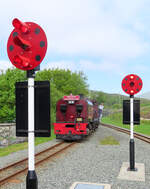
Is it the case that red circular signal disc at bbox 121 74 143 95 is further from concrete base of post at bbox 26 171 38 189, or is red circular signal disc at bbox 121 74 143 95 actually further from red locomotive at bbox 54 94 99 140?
red locomotive at bbox 54 94 99 140

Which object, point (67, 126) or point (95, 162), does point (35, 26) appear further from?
point (67, 126)

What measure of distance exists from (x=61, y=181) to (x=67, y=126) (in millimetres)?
9418

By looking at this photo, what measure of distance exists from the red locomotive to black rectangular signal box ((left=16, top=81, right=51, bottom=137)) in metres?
12.3

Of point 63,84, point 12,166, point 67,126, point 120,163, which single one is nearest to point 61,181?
point 12,166

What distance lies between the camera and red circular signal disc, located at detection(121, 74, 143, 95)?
8203mm

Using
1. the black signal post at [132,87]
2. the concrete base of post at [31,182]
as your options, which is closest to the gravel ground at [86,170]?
the black signal post at [132,87]

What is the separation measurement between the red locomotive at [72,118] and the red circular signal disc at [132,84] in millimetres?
7943

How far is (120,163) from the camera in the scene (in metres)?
9.30

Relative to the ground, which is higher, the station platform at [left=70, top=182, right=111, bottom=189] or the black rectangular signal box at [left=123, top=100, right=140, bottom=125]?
the black rectangular signal box at [left=123, top=100, right=140, bottom=125]

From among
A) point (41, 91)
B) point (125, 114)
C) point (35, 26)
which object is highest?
point (35, 26)

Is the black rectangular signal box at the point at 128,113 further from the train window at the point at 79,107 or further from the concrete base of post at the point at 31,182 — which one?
the train window at the point at 79,107

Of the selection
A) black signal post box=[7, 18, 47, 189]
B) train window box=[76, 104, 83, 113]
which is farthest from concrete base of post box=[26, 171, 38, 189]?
train window box=[76, 104, 83, 113]

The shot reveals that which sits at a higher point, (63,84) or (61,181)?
(63,84)

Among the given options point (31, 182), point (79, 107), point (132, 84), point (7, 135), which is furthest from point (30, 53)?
point (7, 135)
